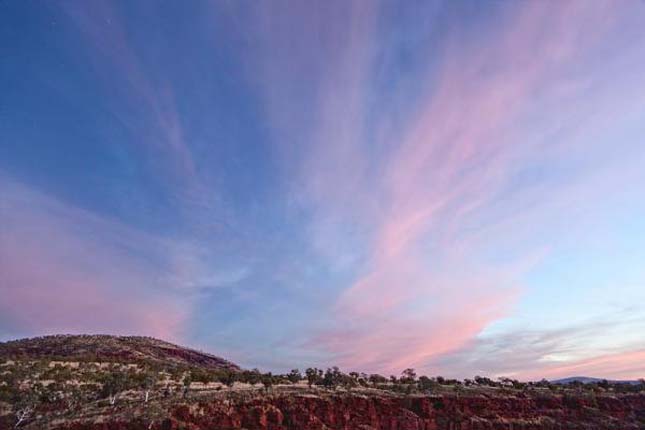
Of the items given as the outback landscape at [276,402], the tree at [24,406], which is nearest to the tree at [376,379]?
the outback landscape at [276,402]

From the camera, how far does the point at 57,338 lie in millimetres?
97875

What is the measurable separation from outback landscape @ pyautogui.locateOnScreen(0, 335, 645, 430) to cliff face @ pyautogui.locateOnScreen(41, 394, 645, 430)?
11 cm

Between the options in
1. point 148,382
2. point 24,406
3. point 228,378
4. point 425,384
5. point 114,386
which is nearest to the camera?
point 24,406

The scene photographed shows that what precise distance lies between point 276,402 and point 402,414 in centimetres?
1443

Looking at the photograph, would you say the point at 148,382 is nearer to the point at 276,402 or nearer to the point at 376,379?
the point at 276,402

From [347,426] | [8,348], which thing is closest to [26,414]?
[347,426]

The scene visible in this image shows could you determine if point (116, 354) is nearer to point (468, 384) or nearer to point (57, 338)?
point (57, 338)

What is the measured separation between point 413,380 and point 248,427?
3337 cm

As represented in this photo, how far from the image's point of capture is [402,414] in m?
49.0

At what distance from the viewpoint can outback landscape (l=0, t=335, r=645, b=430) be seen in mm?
39188

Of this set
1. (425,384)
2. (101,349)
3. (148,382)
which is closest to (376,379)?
(425,384)

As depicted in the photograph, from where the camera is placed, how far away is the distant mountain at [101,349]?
80.8 m

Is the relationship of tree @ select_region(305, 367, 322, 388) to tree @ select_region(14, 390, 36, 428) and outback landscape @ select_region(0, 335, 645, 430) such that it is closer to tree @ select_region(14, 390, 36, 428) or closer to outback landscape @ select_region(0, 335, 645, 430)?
outback landscape @ select_region(0, 335, 645, 430)

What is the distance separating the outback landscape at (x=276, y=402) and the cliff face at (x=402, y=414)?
11 centimetres
